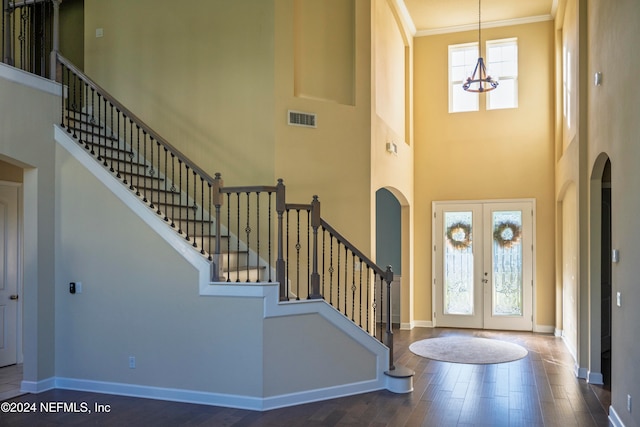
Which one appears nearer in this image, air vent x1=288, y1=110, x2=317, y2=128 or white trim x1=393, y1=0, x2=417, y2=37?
air vent x1=288, y1=110, x2=317, y2=128

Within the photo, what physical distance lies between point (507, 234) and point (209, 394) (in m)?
6.57

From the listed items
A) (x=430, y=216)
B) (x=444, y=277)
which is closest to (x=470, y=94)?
(x=430, y=216)

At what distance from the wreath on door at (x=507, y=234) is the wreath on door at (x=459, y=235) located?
480 millimetres

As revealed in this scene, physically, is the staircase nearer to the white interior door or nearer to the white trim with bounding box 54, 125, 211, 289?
the white trim with bounding box 54, 125, 211, 289

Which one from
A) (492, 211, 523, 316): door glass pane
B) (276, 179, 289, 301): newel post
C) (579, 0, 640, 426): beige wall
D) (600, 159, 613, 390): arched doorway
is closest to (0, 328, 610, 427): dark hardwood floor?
(579, 0, 640, 426): beige wall

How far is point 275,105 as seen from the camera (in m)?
6.95

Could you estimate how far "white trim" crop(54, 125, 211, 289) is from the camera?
18.0ft

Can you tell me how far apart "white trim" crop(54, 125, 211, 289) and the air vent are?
2.28m

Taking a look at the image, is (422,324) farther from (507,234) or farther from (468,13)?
(468,13)

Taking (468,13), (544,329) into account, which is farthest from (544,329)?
(468,13)

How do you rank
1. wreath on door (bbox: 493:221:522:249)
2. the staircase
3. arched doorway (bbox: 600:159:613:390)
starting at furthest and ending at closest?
wreath on door (bbox: 493:221:522:249), arched doorway (bbox: 600:159:613:390), the staircase

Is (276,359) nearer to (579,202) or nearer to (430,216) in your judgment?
(579,202)

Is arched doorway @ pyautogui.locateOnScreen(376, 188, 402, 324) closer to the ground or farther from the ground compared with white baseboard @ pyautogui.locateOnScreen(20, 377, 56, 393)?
farther from the ground

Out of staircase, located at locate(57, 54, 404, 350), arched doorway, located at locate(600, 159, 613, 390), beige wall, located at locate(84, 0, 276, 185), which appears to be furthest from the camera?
arched doorway, located at locate(600, 159, 613, 390)
